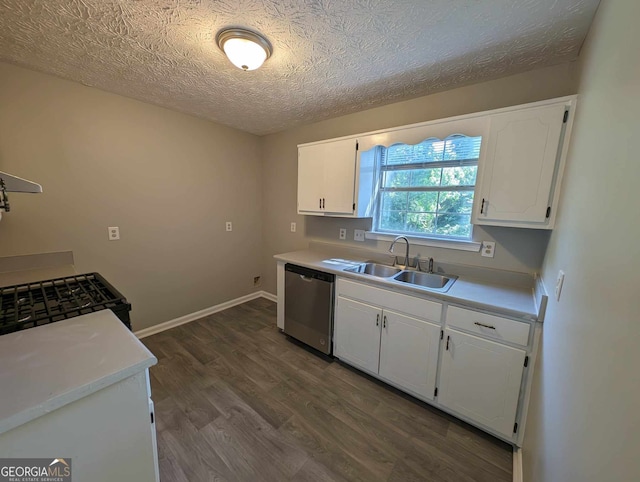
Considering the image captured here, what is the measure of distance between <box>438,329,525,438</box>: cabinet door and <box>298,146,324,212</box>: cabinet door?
5.64 feet

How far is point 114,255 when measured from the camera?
2.39 m

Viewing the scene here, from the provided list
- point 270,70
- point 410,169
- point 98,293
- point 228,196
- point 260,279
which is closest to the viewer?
point 98,293

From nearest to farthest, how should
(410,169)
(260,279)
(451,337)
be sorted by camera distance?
1. (451,337)
2. (410,169)
3. (260,279)

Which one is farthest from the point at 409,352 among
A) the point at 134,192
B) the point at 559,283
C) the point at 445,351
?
the point at 134,192

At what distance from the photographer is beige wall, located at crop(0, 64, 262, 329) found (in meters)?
1.90

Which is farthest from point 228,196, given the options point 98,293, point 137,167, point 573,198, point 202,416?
point 573,198

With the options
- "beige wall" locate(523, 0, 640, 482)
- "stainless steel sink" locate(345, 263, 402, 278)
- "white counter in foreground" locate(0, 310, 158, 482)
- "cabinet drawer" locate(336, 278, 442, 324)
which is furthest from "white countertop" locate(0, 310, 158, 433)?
"stainless steel sink" locate(345, 263, 402, 278)

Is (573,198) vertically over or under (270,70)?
under

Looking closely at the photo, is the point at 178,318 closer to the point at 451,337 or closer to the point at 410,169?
the point at 451,337

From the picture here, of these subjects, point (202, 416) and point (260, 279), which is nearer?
point (202, 416)

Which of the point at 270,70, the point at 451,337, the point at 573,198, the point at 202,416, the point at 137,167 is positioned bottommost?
the point at 202,416

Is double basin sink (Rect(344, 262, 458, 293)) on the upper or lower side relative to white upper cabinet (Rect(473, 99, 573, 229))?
lower

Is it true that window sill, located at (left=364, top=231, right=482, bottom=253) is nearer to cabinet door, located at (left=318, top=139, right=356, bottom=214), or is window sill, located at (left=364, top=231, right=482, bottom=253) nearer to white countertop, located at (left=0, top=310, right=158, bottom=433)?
cabinet door, located at (left=318, top=139, right=356, bottom=214)

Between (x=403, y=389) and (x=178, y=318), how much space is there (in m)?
2.53
